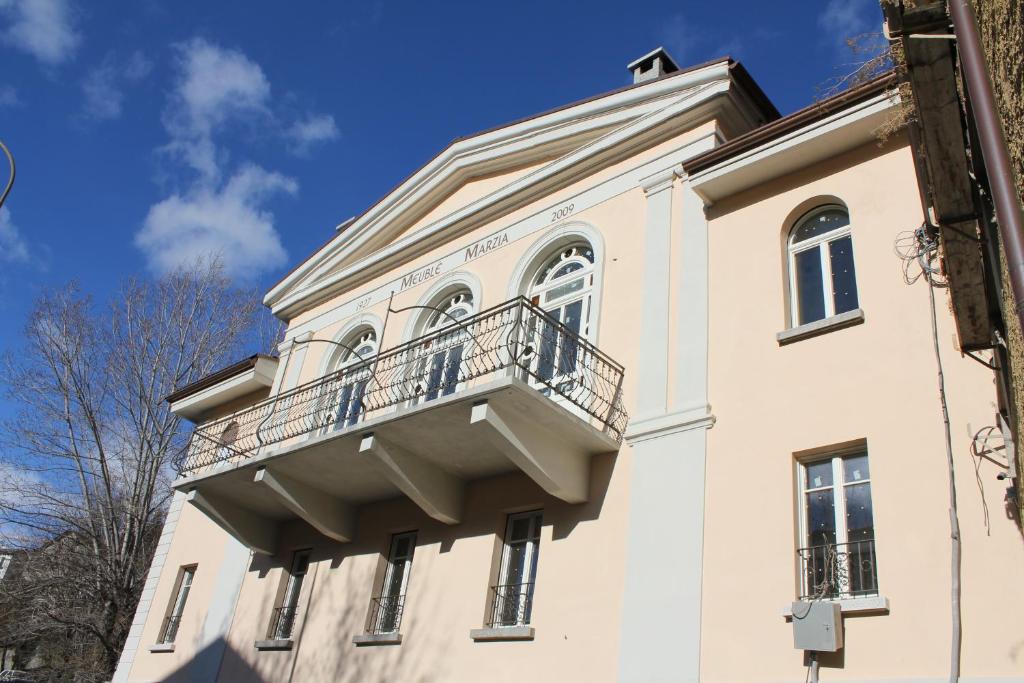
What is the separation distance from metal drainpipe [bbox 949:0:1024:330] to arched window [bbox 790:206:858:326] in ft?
19.1

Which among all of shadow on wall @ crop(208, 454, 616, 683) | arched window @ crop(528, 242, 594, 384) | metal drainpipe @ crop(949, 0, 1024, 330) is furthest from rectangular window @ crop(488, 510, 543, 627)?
metal drainpipe @ crop(949, 0, 1024, 330)

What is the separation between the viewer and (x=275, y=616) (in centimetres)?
1341

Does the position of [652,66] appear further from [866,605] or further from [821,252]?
[866,605]

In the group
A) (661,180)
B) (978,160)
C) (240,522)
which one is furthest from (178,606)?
(978,160)

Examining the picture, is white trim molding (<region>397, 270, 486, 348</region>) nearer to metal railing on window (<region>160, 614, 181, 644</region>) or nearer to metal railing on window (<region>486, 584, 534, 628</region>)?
metal railing on window (<region>486, 584, 534, 628</region>)

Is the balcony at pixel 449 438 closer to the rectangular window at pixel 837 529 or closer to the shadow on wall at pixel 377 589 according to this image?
the shadow on wall at pixel 377 589

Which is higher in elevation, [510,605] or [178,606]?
[178,606]

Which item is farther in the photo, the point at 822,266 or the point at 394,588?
the point at 394,588

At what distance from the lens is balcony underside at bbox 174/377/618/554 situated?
971cm

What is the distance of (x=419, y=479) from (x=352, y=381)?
128 inches

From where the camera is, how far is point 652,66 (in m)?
14.6

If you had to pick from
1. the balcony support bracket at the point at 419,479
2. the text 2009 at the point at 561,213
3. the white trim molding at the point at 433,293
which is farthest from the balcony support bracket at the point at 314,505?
the text 2009 at the point at 561,213

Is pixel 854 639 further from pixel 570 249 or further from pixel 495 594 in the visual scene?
pixel 570 249

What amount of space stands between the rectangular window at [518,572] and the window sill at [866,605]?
374 cm
